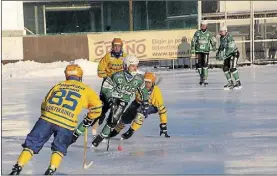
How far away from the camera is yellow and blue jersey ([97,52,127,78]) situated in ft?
33.7

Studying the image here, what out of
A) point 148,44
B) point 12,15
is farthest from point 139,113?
point 12,15

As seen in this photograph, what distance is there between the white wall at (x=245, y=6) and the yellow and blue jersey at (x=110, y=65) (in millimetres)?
17946

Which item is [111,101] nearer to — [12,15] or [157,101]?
A: [157,101]

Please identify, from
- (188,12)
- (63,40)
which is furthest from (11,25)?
(188,12)

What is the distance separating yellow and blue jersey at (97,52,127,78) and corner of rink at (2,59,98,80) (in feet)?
40.5

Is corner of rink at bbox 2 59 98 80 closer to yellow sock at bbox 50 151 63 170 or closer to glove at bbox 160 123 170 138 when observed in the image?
glove at bbox 160 123 170 138

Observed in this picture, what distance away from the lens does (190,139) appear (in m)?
9.21

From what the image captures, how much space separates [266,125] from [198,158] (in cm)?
275

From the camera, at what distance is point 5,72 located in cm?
2372

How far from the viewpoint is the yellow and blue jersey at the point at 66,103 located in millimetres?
6711

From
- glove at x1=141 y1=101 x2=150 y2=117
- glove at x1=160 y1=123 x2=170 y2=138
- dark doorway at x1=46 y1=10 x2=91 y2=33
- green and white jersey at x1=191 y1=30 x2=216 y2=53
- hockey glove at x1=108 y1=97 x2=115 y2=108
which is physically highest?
dark doorway at x1=46 y1=10 x2=91 y2=33

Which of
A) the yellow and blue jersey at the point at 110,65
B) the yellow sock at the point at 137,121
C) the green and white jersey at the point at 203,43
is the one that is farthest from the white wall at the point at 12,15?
the yellow sock at the point at 137,121

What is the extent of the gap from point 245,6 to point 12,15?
29.6ft

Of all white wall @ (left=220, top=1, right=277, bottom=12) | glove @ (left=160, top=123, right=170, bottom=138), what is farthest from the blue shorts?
white wall @ (left=220, top=1, right=277, bottom=12)
